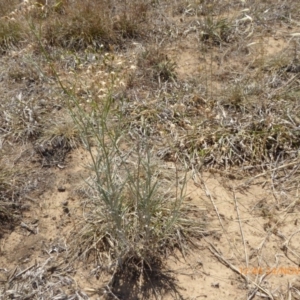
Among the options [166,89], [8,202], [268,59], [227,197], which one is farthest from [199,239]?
[268,59]

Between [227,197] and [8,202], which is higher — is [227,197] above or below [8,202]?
below

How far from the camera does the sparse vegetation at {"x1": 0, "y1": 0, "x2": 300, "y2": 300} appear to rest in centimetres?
211

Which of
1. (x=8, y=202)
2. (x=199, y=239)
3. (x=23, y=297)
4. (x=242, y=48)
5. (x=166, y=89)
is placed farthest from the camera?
(x=242, y=48)

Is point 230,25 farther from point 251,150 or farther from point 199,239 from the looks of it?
point 199,239

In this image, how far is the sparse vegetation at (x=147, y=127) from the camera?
2111 millimetres

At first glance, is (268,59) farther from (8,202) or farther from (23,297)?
(23,297)

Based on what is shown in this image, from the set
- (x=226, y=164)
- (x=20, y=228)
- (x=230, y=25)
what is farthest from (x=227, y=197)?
(x=230, y=25)

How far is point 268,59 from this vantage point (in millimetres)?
3449

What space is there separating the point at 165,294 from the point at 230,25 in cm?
266

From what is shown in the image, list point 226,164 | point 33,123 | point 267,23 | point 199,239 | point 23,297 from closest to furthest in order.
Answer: point 23,297
point 199,239
point 226,164
point 33,123
point 267,23

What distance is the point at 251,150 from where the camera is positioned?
2732mm

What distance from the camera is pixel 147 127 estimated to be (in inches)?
117

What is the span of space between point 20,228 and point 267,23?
2.94 meters

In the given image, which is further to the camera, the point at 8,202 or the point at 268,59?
the point at 268,59
